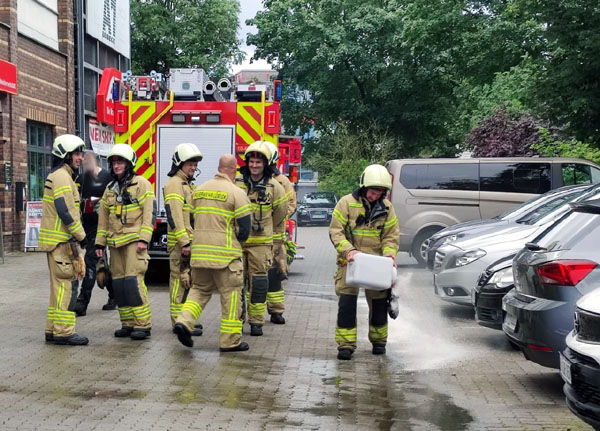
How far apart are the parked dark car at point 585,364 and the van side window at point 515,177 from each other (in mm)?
12679

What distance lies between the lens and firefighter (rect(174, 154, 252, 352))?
873 cm

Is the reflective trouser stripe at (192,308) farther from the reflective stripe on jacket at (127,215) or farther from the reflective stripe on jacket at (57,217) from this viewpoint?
the reflective stripe on jacket at (57,217)

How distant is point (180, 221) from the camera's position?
31.8ft

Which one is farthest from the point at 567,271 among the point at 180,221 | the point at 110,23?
the point at 110,23

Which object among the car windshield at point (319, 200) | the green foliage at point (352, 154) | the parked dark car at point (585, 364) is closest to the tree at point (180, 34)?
the green foliage at point (352, 154)

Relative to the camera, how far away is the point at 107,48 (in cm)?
2992

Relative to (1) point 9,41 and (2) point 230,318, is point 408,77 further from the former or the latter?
(2) point 230,318

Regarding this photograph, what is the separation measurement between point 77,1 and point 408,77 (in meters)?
23.0

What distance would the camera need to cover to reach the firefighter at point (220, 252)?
28.6 feet

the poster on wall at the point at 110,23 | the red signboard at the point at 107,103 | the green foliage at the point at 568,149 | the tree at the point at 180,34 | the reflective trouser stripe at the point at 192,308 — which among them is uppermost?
the tree at the point at 180,34

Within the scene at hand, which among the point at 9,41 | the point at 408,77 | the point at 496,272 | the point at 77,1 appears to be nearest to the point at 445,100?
the point at 408,77

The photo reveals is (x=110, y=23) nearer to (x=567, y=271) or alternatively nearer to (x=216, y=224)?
(x=216, y=224)

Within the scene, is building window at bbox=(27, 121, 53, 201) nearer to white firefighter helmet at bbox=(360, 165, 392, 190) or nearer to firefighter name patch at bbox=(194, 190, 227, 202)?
firefighter name patch at bbox=(194, 190, 227, 202)

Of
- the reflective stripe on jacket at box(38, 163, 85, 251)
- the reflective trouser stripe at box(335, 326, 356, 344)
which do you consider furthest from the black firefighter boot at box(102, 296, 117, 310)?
the reflective trouser stripe at box(335, 326, 356, 344)
